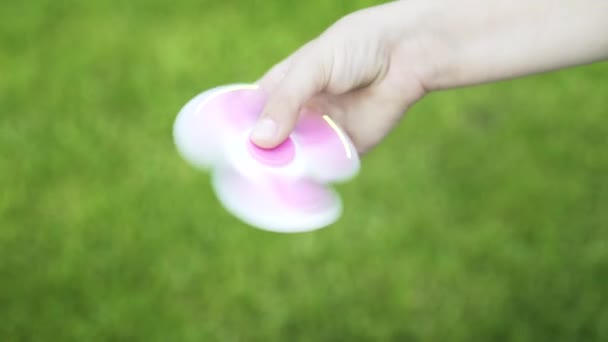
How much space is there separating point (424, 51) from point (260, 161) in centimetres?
40

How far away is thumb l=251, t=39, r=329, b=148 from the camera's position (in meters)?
1.21

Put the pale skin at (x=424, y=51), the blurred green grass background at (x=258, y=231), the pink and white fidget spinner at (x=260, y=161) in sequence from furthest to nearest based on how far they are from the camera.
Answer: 1. the blurred green grass background at (x=258, y=231)
2. the pale skin at (x=424, y=51)
3. the pink and white fidget spinner at (x=260, y=161)

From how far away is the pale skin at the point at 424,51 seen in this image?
1.33 m

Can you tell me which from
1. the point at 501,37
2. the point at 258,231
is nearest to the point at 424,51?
the point at 501,37

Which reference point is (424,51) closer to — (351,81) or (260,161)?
(351,81)

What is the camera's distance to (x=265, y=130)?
120cm

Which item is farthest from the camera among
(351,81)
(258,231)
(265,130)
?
(258,231)

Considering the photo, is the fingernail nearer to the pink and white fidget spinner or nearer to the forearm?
the pink and white fidget spinner

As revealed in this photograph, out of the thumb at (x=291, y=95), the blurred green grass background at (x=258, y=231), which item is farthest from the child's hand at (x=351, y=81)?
the blurred green grass background at (x=258, y=231)

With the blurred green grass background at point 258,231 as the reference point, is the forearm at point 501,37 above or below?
above

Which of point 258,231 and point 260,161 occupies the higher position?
point 260,161

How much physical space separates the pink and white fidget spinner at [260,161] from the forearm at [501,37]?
0.81ft

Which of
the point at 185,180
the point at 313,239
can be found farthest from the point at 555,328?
the point at 185,180

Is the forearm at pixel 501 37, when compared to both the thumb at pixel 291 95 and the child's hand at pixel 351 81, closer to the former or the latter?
the child's hand at pixel 351 81
